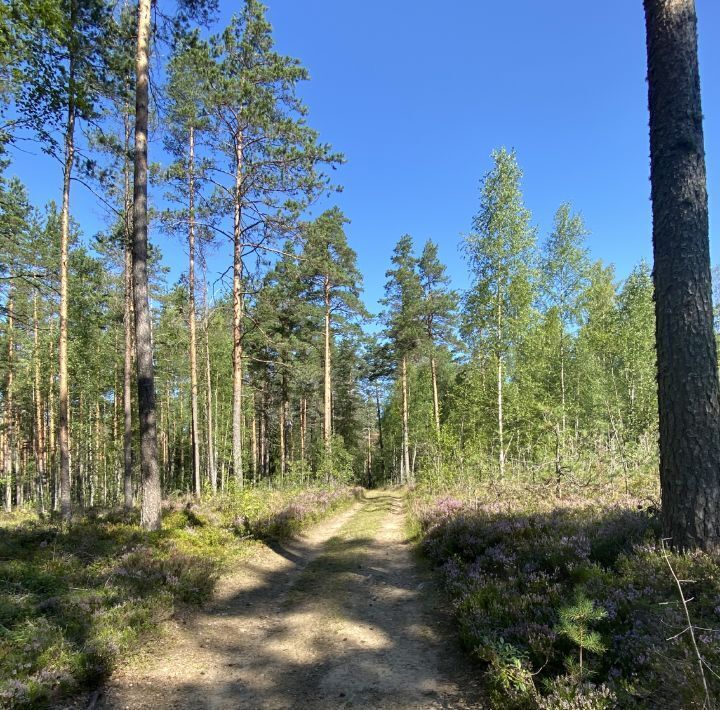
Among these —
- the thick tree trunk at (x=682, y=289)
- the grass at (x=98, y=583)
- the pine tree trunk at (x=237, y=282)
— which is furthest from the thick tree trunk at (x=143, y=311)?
the thick tree trunk at (x=682, y=289)

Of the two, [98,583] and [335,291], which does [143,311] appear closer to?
[98,583]

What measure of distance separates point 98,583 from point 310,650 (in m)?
3.40

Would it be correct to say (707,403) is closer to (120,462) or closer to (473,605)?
(473,605)

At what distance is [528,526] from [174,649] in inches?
222

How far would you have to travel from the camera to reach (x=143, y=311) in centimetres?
931

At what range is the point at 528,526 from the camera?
285 inches

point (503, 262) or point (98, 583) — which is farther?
point (503, 262)

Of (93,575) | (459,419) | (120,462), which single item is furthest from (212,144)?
(120,462)

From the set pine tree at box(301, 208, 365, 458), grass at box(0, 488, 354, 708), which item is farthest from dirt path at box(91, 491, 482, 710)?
pine tree at box(301, 208, 365, 458)

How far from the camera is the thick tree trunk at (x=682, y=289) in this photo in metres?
4.29

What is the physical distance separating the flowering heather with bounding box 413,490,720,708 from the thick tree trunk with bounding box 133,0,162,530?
639 centimetres

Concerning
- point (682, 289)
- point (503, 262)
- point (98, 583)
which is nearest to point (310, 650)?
point (98, 583)

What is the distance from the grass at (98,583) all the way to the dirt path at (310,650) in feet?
1.26

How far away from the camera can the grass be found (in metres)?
3.97
